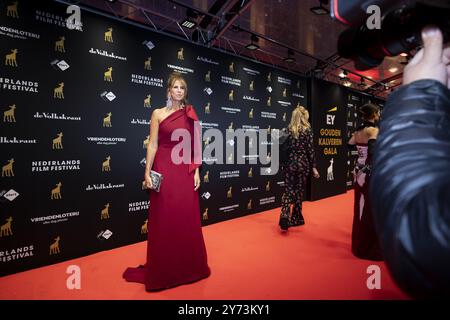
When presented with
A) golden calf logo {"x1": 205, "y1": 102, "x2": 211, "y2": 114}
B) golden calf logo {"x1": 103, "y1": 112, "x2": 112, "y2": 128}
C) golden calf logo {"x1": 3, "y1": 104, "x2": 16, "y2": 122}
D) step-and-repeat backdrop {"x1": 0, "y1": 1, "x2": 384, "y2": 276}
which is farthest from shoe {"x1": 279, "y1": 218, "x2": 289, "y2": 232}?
golden calf logo {"x1": 3, "y1": 104, "x2": 16, "y2": 122}

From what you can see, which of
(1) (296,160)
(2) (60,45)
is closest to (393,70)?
(1) (296,160)

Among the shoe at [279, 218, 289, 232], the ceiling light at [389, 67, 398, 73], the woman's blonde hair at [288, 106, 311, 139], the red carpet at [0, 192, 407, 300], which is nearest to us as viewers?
the red carpet at [0, 192, 407, 300]

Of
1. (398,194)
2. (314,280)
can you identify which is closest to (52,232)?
(314,280)

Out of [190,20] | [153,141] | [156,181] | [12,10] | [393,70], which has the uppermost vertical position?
[393,70]

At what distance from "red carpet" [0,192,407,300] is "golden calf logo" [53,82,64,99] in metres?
1.72

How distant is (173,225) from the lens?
248 cm

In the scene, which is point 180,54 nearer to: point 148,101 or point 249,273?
point 148,101

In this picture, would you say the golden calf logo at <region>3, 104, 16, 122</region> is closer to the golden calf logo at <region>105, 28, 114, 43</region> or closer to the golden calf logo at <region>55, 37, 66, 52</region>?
the golden calf logo at <region>55, 37, 66, 52</region>

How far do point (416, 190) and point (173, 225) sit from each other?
7.59 feet

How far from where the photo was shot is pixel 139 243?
147 inches

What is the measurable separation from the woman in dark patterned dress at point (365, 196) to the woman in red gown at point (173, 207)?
1713 mm

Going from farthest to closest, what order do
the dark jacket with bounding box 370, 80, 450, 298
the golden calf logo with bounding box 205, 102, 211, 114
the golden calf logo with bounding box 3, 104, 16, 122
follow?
the golden calf logo with bounding box 205, 102, 211, 114 → the golden calf logo with bounding box 3, 104, 16, 122 → the dark jacket with bounding box 370, 80, 450, 298

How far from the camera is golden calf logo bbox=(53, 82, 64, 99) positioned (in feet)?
9.97

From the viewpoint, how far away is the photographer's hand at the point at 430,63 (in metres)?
0.39
